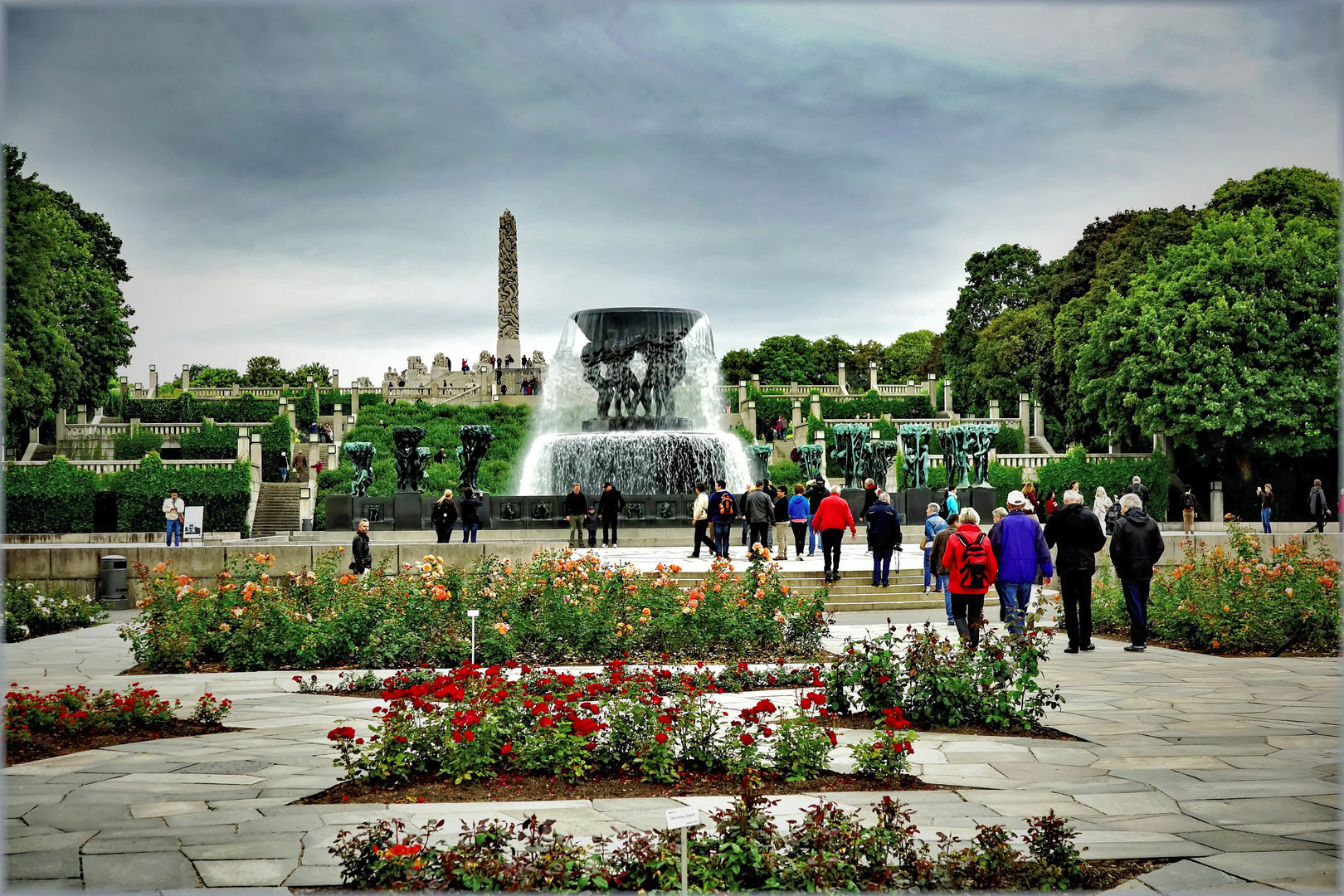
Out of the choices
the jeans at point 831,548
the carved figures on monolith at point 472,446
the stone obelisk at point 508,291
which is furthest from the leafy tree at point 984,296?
the jeans at point 831,548

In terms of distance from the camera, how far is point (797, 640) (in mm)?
11125

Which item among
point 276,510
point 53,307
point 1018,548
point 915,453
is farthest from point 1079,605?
point 53,307

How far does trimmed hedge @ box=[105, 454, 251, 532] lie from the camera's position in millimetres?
35188

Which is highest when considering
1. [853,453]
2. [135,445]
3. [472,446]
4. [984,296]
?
[984,296]

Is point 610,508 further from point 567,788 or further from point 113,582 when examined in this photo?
point 567,788

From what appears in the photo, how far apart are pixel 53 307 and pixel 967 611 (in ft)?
128

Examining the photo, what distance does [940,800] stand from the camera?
17.3 ft

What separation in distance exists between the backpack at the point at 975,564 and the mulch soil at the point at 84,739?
6299 mm

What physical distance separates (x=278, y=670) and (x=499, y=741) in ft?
18.3

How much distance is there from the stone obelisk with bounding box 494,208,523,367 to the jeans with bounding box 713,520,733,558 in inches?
1977

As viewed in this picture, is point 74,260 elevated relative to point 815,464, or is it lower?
elevated

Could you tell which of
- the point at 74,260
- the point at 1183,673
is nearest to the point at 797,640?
the point at 1183,673

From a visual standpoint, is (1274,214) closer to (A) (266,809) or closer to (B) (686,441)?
(B) (686,441)

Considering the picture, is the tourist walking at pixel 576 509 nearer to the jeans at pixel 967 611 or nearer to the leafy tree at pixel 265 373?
the jeans at pixel 967 611
